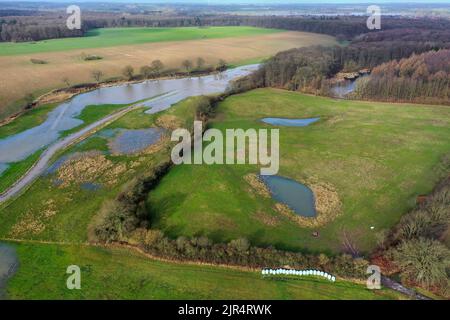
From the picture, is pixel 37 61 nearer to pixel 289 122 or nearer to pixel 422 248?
pixel 289 122

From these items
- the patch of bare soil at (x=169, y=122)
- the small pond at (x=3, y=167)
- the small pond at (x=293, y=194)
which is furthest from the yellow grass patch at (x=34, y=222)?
the patch of bare soil at (x=169, y=122)

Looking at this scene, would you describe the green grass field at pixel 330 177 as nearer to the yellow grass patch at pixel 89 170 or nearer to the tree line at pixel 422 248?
the tree line at pixel 422 248

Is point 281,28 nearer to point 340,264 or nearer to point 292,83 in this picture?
point 292,83

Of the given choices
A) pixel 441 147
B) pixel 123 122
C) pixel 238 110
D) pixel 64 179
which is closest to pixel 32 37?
pixel 123 122

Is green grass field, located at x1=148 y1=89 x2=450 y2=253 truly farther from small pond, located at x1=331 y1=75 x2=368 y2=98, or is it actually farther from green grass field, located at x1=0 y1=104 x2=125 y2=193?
green grass field, located at x1=0 y1=104 x2=125 y2=193

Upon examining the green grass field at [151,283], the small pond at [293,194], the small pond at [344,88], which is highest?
the small pond at [344,88]
